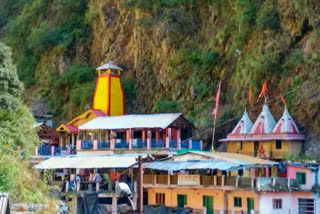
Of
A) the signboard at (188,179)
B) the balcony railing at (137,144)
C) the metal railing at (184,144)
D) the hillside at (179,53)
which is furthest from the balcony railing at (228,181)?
the hillside at (179,53)

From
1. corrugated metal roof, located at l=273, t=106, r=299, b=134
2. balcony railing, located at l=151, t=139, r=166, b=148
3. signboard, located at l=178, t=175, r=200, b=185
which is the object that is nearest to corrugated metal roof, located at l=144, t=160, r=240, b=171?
signboard, located at l=178, t=175, r=200, b=185

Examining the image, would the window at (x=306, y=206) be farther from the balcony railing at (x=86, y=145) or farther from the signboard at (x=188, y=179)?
the balcony railing at (x=86, y=145)

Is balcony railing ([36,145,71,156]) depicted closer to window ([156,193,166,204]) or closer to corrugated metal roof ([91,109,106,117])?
corrugated metal roof ([91,109,106,117])

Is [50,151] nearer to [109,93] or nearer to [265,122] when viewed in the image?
[109,93]

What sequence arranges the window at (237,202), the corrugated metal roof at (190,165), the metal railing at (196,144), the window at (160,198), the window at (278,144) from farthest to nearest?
the metal railing at (196,144), the window at (160,198), the window at (278,144), the window at (237,202), the corrugated metal roof at (190,165)

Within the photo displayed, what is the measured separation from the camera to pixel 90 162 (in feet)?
147

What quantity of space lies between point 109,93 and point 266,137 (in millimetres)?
17725

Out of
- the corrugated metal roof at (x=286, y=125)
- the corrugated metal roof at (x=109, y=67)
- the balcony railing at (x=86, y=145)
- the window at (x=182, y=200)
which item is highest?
the corrugated metal roof at (x=109, y=67)

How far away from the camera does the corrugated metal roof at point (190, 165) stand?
124 ft

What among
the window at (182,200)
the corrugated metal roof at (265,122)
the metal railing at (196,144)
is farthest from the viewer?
the metal railing at (196,144)

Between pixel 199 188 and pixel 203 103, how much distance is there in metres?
12.1

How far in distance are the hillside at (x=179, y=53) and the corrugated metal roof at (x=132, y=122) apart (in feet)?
10.2

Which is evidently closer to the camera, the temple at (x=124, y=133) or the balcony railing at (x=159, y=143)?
the balcony railing at (x=159, y=143)

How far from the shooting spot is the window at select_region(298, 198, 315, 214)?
38312mm
